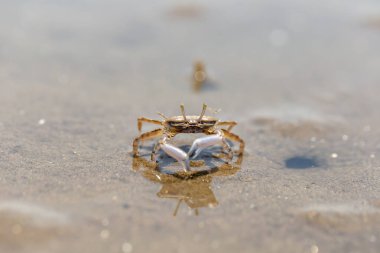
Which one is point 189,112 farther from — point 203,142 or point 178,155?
point 178,155

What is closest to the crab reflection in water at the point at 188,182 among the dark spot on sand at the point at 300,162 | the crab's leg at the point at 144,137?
the crab's leg at the point at 144,137

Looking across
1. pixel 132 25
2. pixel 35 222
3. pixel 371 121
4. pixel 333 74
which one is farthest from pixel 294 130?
pixel 132 25

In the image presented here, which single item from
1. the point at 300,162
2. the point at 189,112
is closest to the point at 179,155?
the point at 300,162

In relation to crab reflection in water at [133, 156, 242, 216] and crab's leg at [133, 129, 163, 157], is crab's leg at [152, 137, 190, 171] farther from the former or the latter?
crab's leg at [133, 129, 163, 157]

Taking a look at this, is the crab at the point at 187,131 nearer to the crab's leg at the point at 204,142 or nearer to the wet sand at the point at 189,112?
the crab's leg at the point at 204,142

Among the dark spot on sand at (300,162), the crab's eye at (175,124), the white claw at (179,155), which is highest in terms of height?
the crab's eye at (175,124)

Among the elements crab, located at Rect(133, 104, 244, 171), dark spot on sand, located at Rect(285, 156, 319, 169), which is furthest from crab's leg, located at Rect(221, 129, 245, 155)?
dark spot on sand, located at Rect(285, 156, 319, 169)

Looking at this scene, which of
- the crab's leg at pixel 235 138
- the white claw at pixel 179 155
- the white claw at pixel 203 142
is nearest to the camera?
the white claw at pixel 179 155
